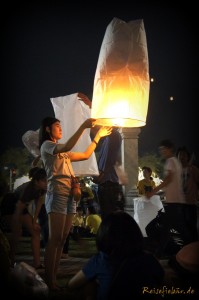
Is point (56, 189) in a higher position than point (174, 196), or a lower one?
higher

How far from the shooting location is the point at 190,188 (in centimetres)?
527

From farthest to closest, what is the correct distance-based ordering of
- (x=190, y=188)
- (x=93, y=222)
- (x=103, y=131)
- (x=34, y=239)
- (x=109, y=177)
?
(x=93, y=222) → (x=190, y=188) → (x=109, y=177) → (x=34, y=239) → (x=103, y=131)

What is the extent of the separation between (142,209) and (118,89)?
381cm

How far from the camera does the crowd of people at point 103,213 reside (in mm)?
2186

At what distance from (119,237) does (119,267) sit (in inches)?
7.3

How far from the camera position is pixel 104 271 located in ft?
7.22

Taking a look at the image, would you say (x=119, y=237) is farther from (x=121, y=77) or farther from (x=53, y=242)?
(x=121, y=77)

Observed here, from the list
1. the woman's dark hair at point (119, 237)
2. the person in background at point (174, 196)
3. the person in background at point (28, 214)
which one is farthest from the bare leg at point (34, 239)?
the woman's dark hair at point (119, 237)

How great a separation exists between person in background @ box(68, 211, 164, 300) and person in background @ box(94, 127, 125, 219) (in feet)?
9.00

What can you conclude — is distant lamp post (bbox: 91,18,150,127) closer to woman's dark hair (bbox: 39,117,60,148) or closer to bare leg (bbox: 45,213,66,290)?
woman's dark hair (bbox: 39,117,60,148)

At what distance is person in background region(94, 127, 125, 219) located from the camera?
5.07 metres

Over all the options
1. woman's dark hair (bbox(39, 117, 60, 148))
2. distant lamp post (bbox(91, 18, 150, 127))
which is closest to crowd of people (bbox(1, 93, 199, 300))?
woman's dark hair (bbox(39, 117, 60, 148))

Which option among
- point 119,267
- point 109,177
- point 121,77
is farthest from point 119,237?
point 109,177

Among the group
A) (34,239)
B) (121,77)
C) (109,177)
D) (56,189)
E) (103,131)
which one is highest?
(121,77)
